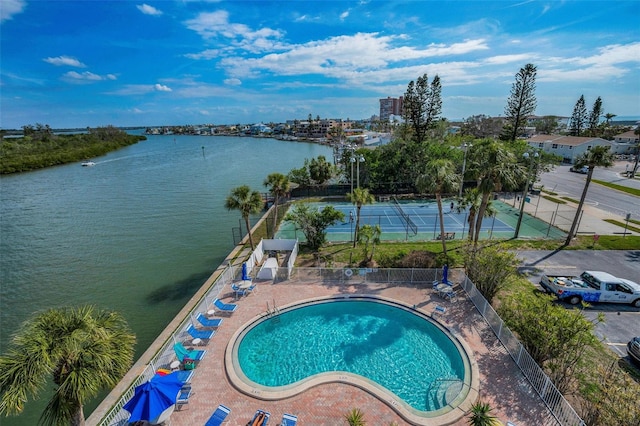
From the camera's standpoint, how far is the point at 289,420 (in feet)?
28.5

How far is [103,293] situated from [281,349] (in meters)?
14.1

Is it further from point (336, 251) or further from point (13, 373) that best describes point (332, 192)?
point (13, 373)

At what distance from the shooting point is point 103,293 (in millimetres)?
18953

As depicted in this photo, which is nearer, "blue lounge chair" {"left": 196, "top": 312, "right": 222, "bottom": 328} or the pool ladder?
"blue lounge chair" {"left": 196, "top": 312, "right": 222, "bottom": 328}

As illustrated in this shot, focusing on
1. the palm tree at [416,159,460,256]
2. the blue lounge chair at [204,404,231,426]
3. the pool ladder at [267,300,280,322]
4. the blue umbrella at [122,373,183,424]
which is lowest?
the pool ladder at [267,300,280,322]

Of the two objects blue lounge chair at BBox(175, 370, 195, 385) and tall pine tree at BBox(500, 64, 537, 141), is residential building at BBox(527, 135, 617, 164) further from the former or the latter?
blue lounge chair at BBox(175, 370, 195, 385)

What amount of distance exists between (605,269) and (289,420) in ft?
68.4

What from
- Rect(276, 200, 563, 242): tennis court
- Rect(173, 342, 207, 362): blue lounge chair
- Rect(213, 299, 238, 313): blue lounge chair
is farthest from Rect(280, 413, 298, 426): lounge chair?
Rect(276, 200, 563, 242): tennis court

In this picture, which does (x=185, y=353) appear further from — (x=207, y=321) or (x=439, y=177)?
(x=439, y=177)

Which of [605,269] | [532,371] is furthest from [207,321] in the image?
[605,269]

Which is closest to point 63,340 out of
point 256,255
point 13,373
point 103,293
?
point 13,373

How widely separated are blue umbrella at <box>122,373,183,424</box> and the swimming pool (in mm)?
2627

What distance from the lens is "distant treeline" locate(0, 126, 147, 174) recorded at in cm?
6825

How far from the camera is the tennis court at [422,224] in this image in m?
23.9
